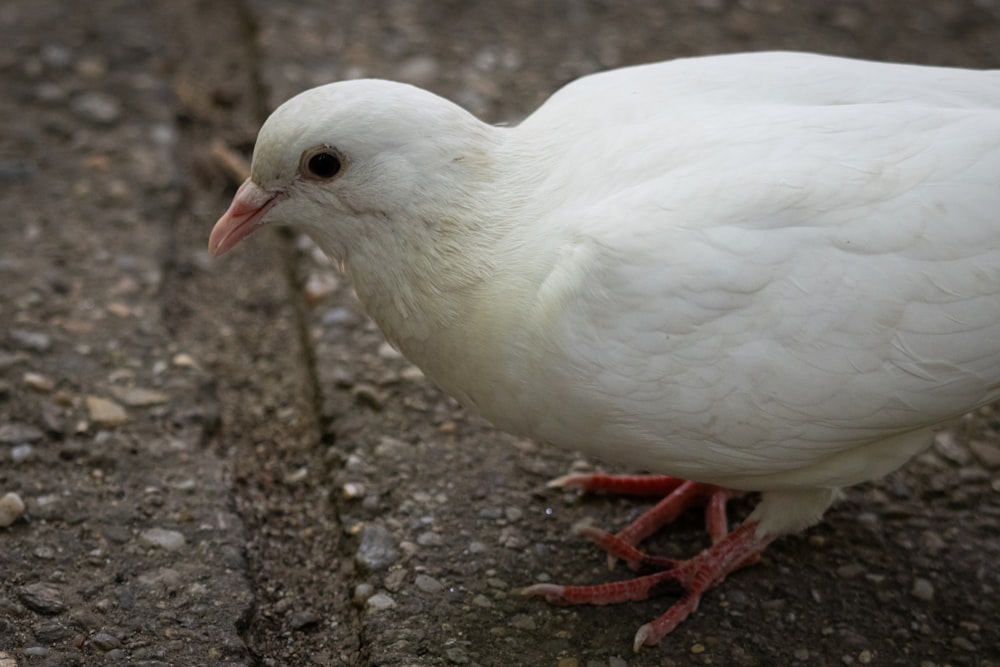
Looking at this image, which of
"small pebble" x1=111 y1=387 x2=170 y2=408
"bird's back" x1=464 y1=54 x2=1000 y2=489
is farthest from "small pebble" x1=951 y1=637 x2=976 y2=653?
"small pebble" x1=111 y1=387 x2=170 y2=408

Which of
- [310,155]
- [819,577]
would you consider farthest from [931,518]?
[310,155]

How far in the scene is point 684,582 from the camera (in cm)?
326

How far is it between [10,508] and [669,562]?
1.87 metres

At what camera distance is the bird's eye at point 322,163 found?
116 inches

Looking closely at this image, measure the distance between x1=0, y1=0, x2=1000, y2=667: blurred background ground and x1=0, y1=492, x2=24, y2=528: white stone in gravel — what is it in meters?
0.02

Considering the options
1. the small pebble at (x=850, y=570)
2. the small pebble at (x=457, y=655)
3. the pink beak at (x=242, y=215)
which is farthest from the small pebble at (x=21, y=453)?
the small pebble at (x=850, y=570)

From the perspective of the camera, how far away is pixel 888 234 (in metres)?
2.67

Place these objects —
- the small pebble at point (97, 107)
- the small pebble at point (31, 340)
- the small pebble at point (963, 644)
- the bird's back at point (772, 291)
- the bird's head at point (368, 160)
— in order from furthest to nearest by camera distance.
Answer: the small pebble at point (97, 107) < the small pebble at point (31, 340) < the small pebble at point (963, 644) < the bird's head at point (368, 160) < the bird's back at point (772, 291)

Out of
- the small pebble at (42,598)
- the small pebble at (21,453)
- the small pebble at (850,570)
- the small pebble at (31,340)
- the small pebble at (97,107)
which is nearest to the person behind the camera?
the small pebble at (42,598)

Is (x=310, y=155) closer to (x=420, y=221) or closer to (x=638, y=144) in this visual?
(x=420, y=221)

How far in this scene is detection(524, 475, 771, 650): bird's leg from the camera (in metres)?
3.20

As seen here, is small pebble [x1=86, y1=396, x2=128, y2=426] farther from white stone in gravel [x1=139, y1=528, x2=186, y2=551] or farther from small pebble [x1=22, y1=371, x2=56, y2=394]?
white stone in gravel [x1=139, y1=528, x2=186, y2=551]

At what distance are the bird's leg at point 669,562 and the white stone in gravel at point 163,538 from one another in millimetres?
987

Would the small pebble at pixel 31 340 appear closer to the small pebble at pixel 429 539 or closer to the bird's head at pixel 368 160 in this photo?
the bird's head at pixel 368 160
